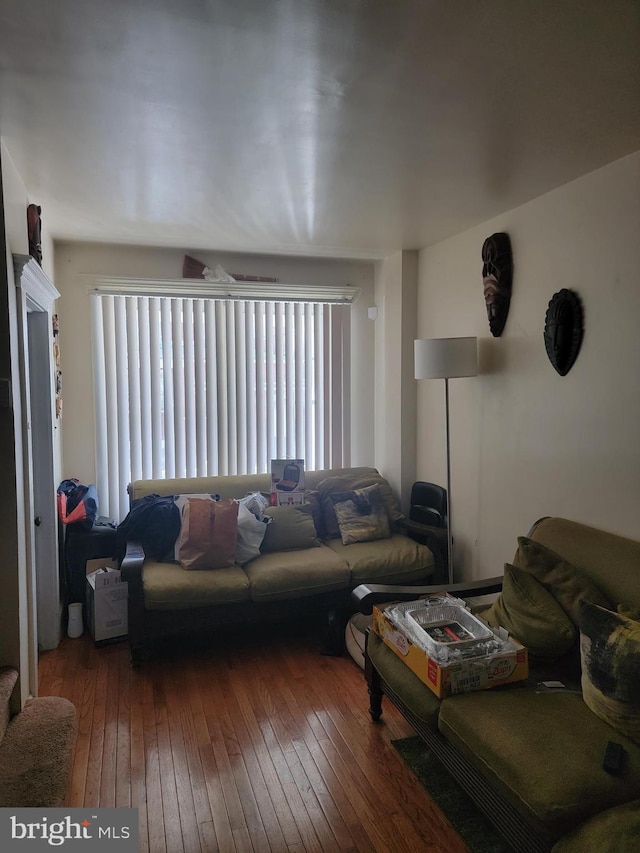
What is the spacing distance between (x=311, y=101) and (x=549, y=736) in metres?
2.20

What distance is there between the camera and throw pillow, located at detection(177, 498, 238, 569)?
3236mm

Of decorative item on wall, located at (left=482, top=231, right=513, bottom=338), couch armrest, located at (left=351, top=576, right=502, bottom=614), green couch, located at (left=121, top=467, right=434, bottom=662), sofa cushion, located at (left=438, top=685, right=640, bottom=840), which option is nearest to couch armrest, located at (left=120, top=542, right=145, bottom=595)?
green couch, located at (left=121, top=467, right=434, bottom=662)

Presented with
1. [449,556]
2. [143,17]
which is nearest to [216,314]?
[449,556]

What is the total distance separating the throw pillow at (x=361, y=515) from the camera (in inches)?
149

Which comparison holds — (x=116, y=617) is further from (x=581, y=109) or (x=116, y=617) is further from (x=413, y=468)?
(x=581, y=109)

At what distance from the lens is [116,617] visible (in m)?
3.37

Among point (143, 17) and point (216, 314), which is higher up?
point (143, 17)

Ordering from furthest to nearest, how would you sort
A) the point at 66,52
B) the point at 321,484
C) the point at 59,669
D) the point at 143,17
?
1. the point at 321,484
2. the point at 59,669
3. the point at 66,52
4. the point at 143,17

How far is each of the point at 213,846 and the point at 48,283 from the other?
261cm

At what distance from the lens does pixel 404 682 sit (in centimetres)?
220

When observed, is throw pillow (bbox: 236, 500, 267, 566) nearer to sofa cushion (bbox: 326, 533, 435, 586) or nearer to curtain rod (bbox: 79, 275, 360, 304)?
sofa cushion (bbox: 326, 533, 435, 586)

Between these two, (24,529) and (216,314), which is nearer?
(24,529)

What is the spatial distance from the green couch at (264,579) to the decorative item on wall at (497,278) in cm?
154

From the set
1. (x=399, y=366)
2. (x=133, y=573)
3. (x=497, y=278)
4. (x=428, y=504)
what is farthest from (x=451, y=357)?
(x=133, y=573)
